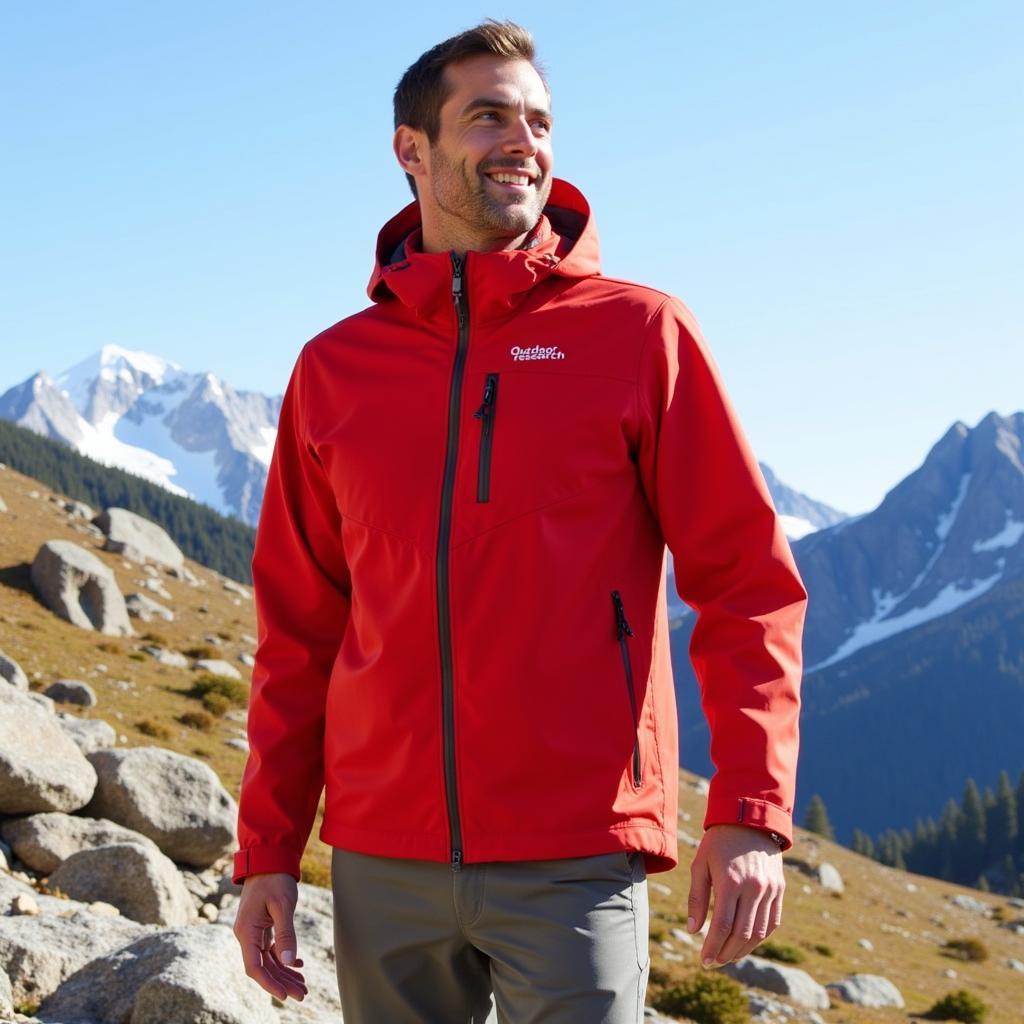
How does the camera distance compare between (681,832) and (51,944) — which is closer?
(51,944)

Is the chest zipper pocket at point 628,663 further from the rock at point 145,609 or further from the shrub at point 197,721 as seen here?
the rock at point 145,609

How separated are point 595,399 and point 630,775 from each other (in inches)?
43.4

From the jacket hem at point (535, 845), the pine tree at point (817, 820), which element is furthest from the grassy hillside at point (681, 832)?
the pine tree at point (817, 820)

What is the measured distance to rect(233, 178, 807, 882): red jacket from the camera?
3.26m

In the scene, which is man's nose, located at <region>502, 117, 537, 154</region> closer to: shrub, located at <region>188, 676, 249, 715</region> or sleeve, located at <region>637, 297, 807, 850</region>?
sleeve, located at <region>637, 297, 807, 850</region>

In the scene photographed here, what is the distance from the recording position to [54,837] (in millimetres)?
13102

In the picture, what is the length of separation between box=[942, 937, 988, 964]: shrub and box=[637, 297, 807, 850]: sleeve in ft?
154

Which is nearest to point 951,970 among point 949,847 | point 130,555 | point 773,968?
point 773,968

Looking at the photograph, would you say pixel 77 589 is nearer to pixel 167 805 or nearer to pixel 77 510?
pixel 167 805

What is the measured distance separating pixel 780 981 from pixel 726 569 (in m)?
22.3

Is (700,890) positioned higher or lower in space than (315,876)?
higher

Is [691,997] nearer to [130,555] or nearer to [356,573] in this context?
[356,573]

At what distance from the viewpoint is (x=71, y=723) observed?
1886 cm

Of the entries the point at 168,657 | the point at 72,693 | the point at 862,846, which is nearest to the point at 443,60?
the point at 72,693
